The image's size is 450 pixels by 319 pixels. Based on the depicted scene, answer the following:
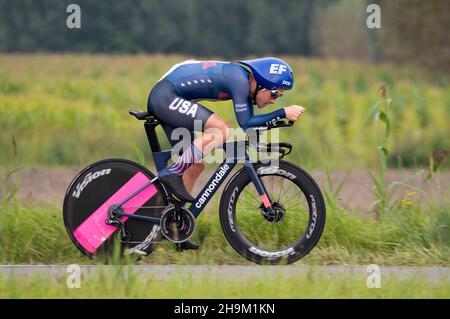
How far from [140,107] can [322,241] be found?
14390mm

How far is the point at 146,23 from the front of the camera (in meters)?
52.4

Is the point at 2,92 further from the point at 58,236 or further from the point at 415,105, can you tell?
the point at 58,236

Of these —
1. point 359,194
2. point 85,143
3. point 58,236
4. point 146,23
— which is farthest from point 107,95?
point 146,23

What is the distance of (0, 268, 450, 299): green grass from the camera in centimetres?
546

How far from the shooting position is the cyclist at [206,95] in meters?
6.39

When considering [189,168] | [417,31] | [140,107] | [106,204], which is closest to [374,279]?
[189,168]

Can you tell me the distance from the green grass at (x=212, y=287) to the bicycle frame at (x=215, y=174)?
31.2 inches

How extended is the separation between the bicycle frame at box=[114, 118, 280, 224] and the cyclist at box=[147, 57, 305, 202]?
0.11 m

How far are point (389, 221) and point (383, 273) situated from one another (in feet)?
3.92

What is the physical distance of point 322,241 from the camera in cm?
716

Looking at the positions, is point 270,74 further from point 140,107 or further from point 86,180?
point 140,107

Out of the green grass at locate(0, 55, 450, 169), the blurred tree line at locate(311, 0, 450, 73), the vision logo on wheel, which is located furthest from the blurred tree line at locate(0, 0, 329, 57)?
the vision logo on wheel

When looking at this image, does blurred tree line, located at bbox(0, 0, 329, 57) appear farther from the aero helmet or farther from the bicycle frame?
the aero helmet

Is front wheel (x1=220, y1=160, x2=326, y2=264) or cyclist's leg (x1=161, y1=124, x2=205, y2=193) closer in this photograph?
front wheel (x1=220, y1=160, x2=326, y2=264)
